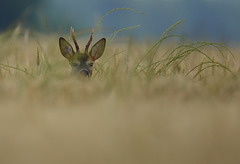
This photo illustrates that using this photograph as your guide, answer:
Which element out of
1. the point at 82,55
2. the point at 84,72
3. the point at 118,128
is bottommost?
the point at 118,128

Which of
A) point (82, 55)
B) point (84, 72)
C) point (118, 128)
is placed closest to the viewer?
point (118, 128)

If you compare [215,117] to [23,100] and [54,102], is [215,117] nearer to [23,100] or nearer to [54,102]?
[54,102]

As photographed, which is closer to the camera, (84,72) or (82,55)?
(84,72)

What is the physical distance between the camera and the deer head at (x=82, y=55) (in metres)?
2.87

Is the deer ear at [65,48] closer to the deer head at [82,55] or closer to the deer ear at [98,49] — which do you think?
the deer head at [82,55]

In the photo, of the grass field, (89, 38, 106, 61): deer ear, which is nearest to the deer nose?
(89, 38, 106, 61): deer ear

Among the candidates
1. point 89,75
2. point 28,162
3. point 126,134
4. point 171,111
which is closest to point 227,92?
point 171,111

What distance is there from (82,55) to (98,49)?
16 centimetres

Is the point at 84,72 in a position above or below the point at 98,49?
below

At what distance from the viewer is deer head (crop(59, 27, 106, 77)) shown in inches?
113

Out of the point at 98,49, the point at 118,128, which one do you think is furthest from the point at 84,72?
the point at 118,128

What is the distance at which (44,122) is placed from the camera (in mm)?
1209

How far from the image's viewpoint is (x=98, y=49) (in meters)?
3.01

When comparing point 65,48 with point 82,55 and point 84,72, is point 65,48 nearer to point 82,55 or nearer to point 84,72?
point 82,55
